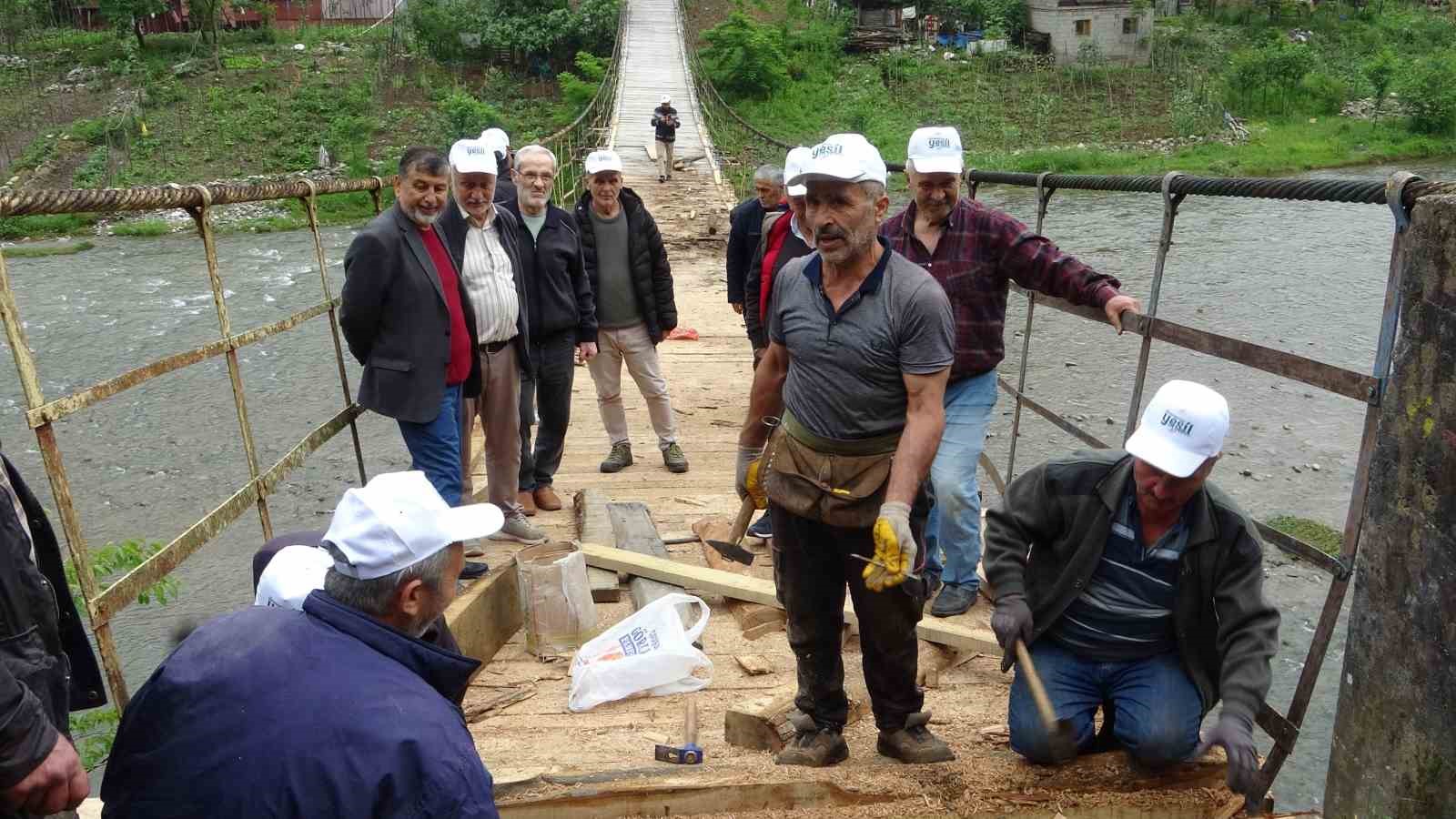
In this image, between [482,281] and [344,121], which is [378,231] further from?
[344,121]

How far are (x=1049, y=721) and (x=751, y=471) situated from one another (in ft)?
4.18

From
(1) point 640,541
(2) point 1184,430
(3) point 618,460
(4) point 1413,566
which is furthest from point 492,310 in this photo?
(4) point 1413,566

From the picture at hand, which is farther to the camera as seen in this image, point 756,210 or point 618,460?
point 618,460

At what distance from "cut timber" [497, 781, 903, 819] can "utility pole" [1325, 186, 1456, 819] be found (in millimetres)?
1141

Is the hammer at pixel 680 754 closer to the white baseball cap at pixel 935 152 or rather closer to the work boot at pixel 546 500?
the white baseball cap at pixel 935 152

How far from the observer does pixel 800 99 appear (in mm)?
32312

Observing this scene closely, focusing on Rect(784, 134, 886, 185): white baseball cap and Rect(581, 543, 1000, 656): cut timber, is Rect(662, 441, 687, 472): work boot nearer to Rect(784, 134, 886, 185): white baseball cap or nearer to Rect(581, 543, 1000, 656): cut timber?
Rect(581, 543, 1000, 656): cut timber

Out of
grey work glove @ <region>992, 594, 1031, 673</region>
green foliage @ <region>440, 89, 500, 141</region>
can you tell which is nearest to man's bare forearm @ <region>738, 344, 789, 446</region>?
grey work glove @ <region>992, 594, 1031, 673</region>

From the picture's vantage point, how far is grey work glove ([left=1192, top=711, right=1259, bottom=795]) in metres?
2.68

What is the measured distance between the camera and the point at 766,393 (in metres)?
3.50

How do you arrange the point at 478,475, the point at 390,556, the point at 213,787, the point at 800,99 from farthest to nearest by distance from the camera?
the point at 800,99 → the point at 478,475 → the point at 390,556 → the point at 213,787

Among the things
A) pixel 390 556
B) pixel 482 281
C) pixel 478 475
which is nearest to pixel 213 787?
pixel 390 556

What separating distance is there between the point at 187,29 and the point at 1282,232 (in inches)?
1353

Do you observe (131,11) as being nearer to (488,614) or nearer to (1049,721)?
(488,614)
